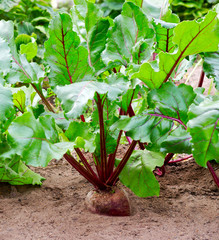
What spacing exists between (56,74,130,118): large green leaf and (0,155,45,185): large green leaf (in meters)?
0.61

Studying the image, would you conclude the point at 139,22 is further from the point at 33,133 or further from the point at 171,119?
the point at 33,133

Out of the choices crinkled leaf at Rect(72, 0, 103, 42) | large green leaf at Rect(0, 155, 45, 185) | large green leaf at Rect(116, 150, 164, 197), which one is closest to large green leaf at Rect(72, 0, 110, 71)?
crinkled leaf at Rect(72, 0, 103, 42)

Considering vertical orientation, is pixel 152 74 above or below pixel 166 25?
below

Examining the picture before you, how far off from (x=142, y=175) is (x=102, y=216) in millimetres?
258

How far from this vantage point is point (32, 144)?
1203 mm

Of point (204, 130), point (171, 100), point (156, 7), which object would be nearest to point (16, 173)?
point (171, 100)

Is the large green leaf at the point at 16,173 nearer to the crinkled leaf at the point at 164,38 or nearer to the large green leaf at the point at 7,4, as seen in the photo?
the crinkled leaf at the point at 164,38

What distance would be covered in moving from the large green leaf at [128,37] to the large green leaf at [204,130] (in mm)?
444

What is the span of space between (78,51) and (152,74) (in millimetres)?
321

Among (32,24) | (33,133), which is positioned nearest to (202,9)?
(32,24)

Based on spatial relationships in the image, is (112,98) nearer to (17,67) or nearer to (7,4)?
(17,67)

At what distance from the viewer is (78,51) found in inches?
54.3

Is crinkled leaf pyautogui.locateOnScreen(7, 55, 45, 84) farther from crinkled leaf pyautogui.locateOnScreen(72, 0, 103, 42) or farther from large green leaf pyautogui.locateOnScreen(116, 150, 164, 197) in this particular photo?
large green leaf pyautogui.locateOnScreen(116, 150, 164, 197)

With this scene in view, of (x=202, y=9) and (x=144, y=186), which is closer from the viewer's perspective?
(x=144, y=186)
